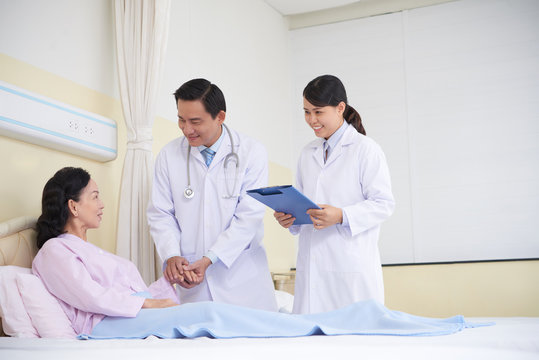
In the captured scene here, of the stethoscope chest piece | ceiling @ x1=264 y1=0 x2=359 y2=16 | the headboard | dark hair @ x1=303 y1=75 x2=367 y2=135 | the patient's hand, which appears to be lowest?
the patient's hand

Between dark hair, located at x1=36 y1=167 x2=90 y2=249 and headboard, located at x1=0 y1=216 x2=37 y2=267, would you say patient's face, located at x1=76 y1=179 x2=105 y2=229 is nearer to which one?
dark hair, located at x1=36 y1=167 x2=90 y2=249

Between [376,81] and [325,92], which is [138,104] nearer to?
[325,92]

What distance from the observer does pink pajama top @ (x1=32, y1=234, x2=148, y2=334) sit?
6.71ft

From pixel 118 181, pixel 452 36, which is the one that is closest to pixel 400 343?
pixel 118 181

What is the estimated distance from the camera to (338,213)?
2.37 m

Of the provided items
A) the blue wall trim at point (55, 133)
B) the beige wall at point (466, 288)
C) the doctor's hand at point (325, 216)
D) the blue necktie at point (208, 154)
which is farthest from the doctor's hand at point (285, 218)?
the beige wall at point (466, 288)

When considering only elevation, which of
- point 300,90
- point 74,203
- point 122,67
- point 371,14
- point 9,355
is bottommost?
point 9,355

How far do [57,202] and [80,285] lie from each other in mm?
426

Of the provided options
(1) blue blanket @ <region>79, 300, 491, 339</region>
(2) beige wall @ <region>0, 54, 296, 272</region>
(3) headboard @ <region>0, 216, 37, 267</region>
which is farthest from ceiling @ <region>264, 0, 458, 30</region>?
(1) blue blanket @ <region>79, 300, 491, 339</region>

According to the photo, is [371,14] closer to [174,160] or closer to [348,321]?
[174,160]

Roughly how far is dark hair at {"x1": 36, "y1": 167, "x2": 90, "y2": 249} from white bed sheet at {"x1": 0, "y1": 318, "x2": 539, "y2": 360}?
25.3 inches

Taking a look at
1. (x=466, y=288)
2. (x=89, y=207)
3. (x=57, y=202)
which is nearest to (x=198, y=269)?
(x=89, y=207)

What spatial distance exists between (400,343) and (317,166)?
1254mm

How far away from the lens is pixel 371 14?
5.12m
